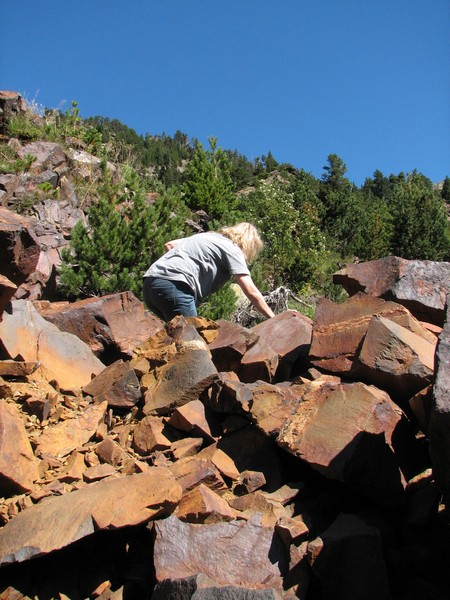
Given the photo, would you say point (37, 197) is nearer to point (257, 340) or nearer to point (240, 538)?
point (257, 340)

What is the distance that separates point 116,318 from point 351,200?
25891 millimetres

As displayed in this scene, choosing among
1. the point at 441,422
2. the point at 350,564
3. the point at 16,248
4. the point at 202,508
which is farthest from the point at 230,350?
the point at 441,422

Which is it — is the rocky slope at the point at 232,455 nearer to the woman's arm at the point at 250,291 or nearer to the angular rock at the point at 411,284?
the angular rock at the point at 411,284

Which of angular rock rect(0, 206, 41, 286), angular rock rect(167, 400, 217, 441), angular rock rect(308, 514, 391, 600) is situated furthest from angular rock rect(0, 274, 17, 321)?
angular rock rect(308, 514, 391, 600)

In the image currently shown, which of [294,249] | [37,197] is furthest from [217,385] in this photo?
[294,249]

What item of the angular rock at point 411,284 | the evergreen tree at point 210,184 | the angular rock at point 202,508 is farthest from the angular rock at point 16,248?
the evergreen tree at point 210,184

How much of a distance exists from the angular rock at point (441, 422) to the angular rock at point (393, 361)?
2.49 ft

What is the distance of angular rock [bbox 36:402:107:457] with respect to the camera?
2.86 meters

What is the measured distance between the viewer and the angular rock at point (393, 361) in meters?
2.83

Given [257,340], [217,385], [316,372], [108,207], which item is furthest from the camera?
[108,207]

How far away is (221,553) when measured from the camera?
2.19 m

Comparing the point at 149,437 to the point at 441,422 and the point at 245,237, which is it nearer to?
the point at 441,422

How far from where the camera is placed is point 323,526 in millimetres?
2473

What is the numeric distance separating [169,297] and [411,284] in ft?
5.73
